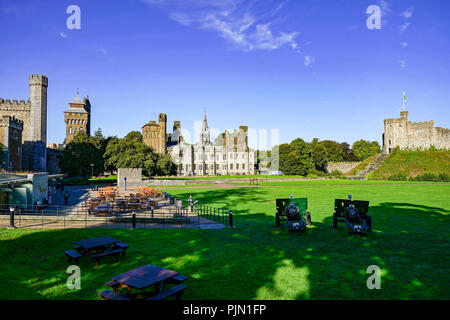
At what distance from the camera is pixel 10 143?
4747 cm

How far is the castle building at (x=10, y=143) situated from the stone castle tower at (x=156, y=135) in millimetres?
62435

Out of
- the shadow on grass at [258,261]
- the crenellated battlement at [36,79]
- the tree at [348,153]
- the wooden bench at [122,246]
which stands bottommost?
the shadow on grass at [258,261]

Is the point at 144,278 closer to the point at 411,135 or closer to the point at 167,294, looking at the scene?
the point at 167,294

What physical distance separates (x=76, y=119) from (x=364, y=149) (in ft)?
360

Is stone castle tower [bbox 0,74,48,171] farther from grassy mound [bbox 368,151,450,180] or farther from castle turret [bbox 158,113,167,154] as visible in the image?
grassy mound [bbox 368,151,450,180]

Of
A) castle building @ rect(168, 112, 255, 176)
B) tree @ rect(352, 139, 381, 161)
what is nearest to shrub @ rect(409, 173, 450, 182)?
tree @ rect(352, 139, 381, 161)

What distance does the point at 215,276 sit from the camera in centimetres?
827

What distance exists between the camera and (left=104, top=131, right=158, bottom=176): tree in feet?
193

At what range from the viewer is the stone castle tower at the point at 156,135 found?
374 ft

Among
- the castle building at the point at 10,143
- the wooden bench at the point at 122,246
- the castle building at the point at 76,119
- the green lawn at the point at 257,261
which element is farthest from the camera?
the castle building at the point at 76,119

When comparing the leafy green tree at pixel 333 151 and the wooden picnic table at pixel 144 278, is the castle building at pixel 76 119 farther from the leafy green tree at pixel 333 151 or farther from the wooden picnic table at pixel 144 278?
the wooden picnic table at pixel 144 278

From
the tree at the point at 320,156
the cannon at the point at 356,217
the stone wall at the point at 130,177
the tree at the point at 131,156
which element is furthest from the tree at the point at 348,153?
the cannon at the point at 356,217

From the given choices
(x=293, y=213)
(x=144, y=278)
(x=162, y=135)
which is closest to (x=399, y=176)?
(x=293, y=213)
